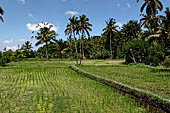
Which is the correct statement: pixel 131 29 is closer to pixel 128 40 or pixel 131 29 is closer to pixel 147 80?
pixel 128 40

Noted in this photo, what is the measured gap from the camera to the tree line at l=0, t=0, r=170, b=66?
15761 millimetres

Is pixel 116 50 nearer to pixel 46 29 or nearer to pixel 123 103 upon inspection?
pixel 46 29

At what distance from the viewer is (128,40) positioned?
3312cm

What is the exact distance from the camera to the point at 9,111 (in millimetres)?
5074

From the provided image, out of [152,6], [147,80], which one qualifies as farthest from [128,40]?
[147,80]

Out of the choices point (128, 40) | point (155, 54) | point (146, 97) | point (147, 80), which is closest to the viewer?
point (146, 97)

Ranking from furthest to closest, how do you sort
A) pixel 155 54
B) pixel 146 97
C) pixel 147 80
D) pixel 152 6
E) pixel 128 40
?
1. pixel 128 40
2. pixel 155 54
3. pixel 152 6
4. pixel 147 80
5. pixel 146 97

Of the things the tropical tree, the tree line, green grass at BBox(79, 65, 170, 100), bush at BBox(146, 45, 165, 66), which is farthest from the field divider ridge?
the tropical tree

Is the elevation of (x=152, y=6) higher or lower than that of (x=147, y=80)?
higher

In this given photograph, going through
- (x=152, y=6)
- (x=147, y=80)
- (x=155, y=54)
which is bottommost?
(x=147, y=80)

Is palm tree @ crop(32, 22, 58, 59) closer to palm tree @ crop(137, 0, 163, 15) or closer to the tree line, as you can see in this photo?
the tree line

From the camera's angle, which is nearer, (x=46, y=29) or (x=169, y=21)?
(x=169, y=21)

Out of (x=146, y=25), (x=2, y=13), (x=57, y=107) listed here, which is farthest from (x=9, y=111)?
(x=146, y=25)

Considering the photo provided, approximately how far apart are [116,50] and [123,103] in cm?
4269
